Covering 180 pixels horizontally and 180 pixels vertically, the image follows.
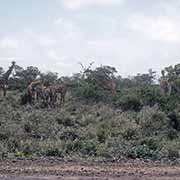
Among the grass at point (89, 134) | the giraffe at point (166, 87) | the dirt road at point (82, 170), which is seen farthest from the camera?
the giraffe at point (166, 87)

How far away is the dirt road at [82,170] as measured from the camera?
11266 millimetres

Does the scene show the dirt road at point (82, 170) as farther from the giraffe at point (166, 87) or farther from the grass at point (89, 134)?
the giraffe at point (166, 87)

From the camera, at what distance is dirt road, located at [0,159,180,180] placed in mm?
11266

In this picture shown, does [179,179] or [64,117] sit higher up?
[64,117]

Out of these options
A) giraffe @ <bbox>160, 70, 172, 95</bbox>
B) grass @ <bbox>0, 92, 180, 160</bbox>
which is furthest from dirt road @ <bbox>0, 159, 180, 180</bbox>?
giraffe @ <bbox>160, 70, 172, 95</bbox>

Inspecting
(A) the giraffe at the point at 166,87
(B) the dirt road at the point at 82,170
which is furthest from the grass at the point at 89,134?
(A) the giraffe at the point at 166,87

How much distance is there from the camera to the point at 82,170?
1207cm

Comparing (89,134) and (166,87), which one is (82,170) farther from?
(166,87)

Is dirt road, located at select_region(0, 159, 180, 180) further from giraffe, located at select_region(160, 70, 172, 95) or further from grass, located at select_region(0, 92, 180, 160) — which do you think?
giraffe, located at select_region(160, 70, 172, 95)

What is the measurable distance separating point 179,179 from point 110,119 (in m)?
9.39

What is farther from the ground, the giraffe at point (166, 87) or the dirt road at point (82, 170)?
the giraffe at point (166, 87)

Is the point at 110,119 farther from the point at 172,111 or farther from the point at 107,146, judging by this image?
the point at 107,146

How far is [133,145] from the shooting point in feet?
52.6

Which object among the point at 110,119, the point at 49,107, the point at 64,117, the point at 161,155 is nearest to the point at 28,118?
the point at 64,117
